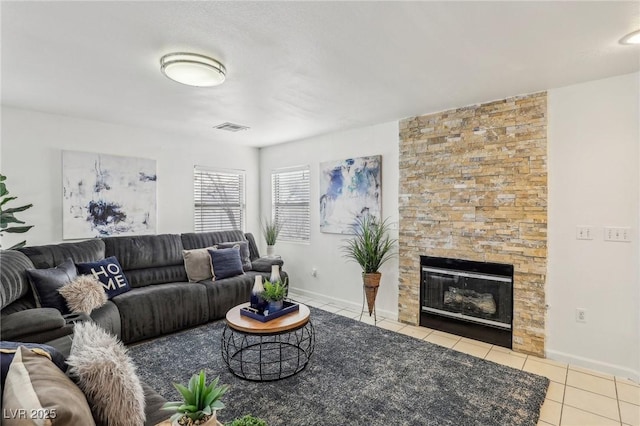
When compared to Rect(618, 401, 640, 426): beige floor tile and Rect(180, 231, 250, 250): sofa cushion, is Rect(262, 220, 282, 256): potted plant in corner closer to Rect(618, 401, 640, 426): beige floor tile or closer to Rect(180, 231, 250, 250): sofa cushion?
Rect(180, 231, 250, 250): sofa cushion

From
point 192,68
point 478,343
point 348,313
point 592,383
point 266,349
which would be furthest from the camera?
point 348,313

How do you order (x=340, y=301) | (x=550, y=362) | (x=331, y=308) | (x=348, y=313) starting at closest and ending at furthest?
(x=550, y=362), (x=348, y=313), (x=331, y=308), (x=340, y=301)

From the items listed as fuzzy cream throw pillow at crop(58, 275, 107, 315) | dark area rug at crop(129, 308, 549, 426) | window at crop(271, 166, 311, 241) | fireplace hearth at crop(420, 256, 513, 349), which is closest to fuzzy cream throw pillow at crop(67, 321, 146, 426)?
dark area rug at crop(129, 308, 549, 426)

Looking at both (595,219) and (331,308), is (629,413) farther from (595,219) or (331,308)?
(331,308)

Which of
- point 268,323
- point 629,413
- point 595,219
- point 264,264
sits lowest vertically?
point 629,413

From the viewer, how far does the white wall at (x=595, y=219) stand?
105 inches

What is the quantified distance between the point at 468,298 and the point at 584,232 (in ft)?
4.06

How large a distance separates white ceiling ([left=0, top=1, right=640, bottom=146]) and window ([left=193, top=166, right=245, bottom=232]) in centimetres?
175

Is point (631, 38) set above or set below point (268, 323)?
above

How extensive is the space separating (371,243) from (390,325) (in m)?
1.01

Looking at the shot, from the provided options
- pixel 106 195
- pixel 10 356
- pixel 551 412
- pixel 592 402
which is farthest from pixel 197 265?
pixel 592 402

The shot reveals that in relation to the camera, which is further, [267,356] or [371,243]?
[371,243]

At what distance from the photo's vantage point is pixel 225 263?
4.19m

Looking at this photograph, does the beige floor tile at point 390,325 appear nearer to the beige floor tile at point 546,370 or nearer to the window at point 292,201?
the beige floor tile at point 546,370
